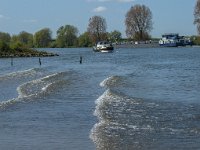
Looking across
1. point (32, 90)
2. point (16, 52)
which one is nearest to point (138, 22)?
point (16, 52)

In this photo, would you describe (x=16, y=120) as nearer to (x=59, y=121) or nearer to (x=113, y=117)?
(x=59, y=121)

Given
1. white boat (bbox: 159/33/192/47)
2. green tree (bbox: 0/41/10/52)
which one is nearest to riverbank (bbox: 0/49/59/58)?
green tree (bbox: 0/41/10/52)

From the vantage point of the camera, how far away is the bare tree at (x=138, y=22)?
189m

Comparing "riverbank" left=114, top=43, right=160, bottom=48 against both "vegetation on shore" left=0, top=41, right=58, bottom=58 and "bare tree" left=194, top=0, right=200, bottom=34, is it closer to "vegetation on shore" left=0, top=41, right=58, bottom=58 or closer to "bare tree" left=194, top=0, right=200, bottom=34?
"bare tree" left=194, top=0, right=200, bottom=34

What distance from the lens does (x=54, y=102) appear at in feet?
80.3

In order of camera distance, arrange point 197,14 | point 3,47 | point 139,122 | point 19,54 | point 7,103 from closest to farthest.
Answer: point 139,122, point 7,103, point 19,54, point 3,47, point 197,14

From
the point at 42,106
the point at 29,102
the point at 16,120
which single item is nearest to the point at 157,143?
the point at 16,120

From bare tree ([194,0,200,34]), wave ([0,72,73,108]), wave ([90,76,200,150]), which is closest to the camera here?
wave ([90,76,200,150])

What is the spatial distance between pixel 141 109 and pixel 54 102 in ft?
17.0

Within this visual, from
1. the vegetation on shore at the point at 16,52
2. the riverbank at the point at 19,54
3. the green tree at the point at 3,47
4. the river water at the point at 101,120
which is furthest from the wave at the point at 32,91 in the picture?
the green tree at the point at 3,47

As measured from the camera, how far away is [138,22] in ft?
619

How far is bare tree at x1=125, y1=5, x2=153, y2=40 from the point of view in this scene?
189m

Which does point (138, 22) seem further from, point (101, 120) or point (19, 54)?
point (101, 120)

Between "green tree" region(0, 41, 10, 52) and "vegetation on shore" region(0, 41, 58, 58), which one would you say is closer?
"vegetation on shore" region(0, 41, 58, 58)
